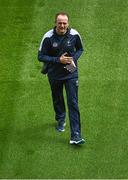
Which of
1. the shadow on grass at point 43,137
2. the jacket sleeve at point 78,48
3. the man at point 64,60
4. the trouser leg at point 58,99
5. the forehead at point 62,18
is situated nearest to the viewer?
the forehead at point 62,18

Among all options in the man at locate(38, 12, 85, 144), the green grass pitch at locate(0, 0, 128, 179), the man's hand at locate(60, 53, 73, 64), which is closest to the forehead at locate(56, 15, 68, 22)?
the man at locate(38, 12, 85, 144)

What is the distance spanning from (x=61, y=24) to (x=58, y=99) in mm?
1339

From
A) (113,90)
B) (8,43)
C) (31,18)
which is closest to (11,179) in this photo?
(113,90)

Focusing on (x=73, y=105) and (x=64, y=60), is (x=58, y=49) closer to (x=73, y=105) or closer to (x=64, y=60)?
(x=64, y=60)

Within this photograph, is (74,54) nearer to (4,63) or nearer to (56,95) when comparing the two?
(56,95)

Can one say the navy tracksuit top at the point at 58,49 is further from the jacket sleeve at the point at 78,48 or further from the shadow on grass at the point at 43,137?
the shadow on grass at the point at 43,137

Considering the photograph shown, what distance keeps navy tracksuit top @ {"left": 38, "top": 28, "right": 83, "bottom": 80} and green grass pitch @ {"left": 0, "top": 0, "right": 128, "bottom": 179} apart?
3.70 feet

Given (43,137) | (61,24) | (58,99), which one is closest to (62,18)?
(61,24)

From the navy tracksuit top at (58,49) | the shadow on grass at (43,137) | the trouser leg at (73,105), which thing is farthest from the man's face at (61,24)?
the shadow on grass at (43,137)

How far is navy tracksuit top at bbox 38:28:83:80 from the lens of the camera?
32.1 ft

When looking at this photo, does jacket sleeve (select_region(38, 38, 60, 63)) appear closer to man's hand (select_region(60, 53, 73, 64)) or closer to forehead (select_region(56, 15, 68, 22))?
man's hand (select_region(60, 53, 73, 64))

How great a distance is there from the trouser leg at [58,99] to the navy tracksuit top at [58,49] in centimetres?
15

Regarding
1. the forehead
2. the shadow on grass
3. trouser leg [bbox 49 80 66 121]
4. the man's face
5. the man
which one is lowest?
the shadow on grass

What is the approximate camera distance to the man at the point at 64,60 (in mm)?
9703
